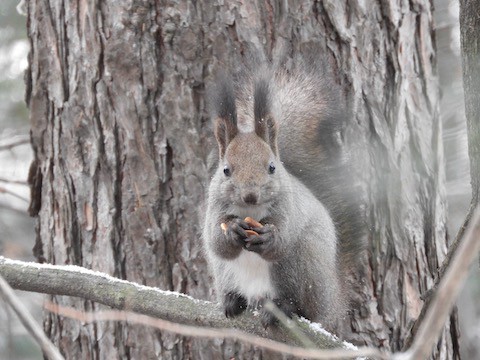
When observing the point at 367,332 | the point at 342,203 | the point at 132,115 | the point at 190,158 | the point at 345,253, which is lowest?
the point at 367,332

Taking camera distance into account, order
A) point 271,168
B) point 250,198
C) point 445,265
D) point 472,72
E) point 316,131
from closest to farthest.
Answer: point 472,72 → point 445,265 → point 250,198 → point 271,168 → point 316,131

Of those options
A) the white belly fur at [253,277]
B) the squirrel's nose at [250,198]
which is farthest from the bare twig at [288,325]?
the squirrel's nose at [250,198]

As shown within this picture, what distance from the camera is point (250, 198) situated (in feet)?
5.33

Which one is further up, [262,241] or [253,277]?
[262,241]

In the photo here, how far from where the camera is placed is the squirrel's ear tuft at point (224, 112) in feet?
5.67

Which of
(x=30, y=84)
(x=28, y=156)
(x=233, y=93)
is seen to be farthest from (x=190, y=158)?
(x=28, y=156)

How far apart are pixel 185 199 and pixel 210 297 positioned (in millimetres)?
269

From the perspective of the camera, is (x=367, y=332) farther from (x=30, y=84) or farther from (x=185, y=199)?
(x=30, y=84)

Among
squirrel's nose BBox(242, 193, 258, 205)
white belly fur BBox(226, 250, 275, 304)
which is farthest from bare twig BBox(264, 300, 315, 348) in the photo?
squirrel's nose BBox(242, 193, 258, 205)

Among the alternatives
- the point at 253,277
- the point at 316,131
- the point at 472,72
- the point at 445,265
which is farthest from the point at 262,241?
the point at 472,72

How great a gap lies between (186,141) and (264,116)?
31 centimetres

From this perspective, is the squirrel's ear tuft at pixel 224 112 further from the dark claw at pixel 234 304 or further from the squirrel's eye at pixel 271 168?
the dark claw at pixel 234 304

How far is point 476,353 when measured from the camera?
14.3 feet

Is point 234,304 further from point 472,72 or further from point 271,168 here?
point 472,72
